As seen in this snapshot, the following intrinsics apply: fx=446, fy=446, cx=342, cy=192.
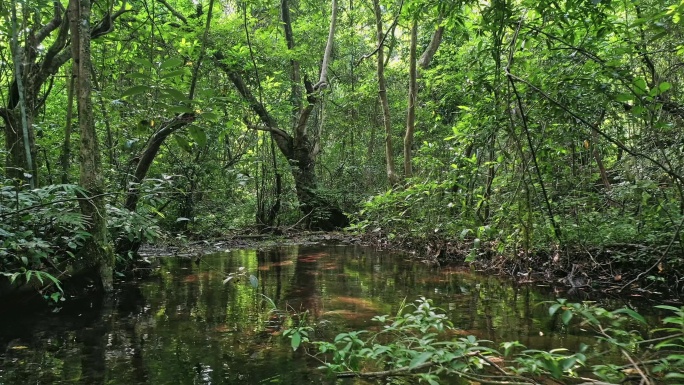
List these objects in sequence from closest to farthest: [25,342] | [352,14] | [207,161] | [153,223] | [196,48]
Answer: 1. [25,342]
2. [153,223]
3. [196,48]
4. [207,161]
5. [352,14]

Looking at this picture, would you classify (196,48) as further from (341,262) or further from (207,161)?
(341,262)

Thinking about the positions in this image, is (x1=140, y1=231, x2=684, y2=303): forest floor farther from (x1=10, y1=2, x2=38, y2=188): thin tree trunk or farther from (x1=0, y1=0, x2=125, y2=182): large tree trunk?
(x1=10, y1=2, x2=38, y2=188): thin tree trunk

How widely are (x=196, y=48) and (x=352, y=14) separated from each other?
7647 millimetres

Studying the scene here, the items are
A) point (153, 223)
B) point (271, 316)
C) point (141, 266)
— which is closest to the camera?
A: point (271, 316)

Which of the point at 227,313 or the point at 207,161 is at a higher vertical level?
the point at 207,161

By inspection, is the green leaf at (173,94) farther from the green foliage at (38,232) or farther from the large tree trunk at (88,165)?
the large tree trunk at (88,165)

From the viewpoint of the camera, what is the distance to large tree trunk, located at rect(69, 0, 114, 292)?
4.57 m

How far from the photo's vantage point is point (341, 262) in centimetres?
764

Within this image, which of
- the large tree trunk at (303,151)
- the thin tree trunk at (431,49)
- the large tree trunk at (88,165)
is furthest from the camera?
the large tree trunk at (303,151)

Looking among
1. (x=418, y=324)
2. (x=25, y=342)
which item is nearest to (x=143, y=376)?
(x=25, y=342)

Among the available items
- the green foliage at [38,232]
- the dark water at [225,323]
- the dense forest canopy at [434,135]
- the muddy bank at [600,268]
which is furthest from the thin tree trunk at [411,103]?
the green foliage at [38,232]

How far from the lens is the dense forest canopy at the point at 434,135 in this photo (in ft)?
13.3

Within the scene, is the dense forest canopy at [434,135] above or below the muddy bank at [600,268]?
above

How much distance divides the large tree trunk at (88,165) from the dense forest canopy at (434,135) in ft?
0.05
